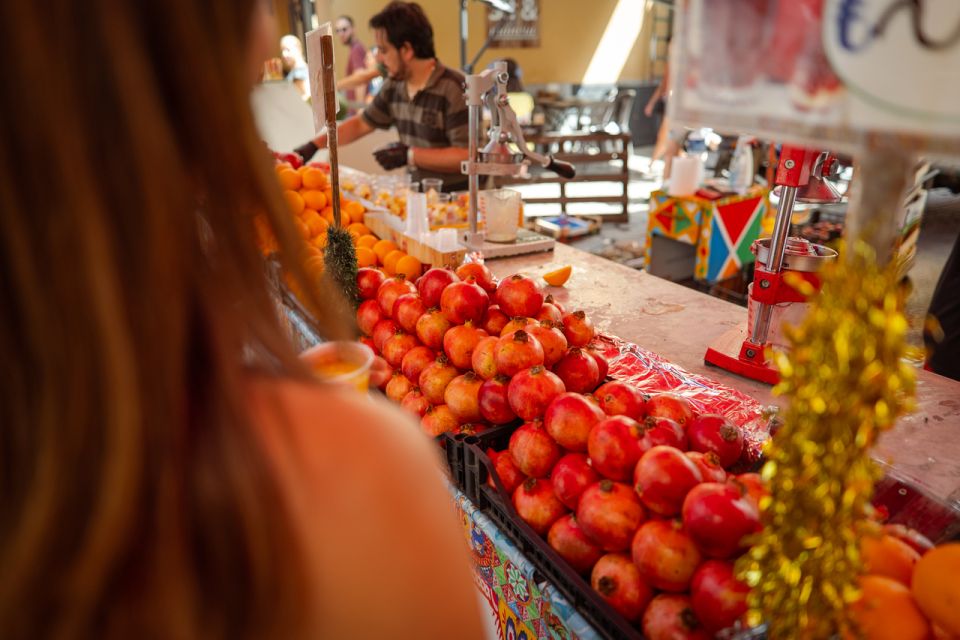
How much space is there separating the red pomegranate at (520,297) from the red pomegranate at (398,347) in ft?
0.93

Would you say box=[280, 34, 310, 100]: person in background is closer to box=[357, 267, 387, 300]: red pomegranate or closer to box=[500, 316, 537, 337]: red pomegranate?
box=[357, 267, 387, 300]: red pomegranate

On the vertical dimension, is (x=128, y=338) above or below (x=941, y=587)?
above

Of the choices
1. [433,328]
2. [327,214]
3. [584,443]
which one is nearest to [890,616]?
[584,443]

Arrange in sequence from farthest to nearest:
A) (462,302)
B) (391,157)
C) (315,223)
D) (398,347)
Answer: (391,157)
(315,223)
(398,347)
(462,302)

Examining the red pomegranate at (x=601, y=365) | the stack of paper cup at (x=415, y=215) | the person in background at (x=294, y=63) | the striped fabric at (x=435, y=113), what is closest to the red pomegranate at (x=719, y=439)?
the red pomegranate at (x=601, y=365)

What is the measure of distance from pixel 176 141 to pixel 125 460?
0.24 meters

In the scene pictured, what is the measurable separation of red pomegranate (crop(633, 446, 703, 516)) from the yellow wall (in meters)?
13.0

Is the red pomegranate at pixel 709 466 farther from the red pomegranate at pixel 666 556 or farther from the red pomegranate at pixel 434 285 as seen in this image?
the red pomegranate at pixel 434 285

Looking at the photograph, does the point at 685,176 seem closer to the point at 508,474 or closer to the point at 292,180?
the point at 292,180

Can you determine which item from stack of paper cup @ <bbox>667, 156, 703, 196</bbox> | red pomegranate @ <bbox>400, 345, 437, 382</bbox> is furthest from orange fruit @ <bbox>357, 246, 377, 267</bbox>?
stack of paper cup @ <bbox>667, 156, 703, 196</bbox>

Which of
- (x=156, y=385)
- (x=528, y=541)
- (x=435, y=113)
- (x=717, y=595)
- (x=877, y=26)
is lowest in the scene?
(x=528, y=541)

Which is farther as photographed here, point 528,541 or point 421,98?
point 421,98

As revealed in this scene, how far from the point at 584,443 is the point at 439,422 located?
0.44 m

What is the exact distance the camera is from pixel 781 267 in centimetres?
169
